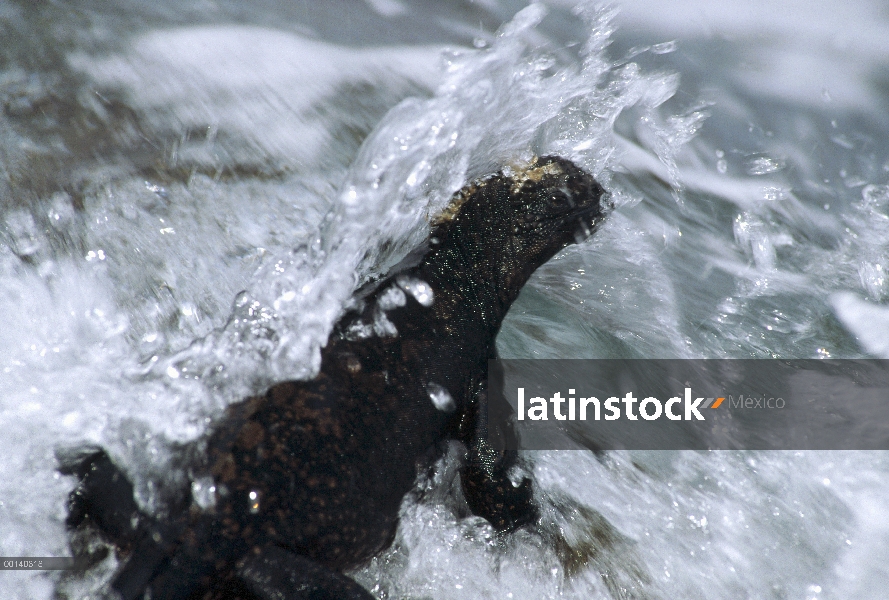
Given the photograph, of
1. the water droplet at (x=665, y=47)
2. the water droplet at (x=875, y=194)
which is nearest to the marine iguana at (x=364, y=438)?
the water droplet at (x=665, y=47)

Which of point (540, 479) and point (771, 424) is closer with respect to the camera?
point (540, 479)

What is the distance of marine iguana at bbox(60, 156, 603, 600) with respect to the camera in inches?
71.0

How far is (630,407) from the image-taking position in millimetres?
3533

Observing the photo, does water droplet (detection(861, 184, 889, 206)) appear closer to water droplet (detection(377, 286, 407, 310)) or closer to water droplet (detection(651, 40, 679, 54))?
water droplet (detection(651, 40, 679, 54))

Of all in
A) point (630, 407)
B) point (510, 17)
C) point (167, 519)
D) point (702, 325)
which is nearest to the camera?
point (167, 519)

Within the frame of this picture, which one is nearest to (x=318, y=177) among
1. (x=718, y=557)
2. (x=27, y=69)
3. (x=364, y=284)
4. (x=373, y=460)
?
(x=364, y=284)

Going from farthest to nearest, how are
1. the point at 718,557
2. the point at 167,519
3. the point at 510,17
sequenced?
the point at 510,17, the point at 718,557, the point at 167,519

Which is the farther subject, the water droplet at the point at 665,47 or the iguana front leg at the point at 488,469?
the water droplet at the point at 665,47

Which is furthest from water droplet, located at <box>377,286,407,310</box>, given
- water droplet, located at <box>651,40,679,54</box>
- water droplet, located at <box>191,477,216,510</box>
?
water droplet, located at <box>651,40,679,54</box>

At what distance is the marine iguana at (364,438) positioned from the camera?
1803 millimetres

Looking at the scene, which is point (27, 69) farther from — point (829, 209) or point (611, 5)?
point (829, 209)

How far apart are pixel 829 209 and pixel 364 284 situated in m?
3.13

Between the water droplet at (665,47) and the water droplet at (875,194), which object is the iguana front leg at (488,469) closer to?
the water droplet at (665,47)

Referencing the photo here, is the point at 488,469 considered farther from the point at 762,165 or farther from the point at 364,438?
the point at 762,165
